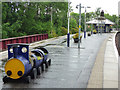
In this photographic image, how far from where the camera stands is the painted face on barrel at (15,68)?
9.69 metres

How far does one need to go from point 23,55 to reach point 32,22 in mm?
29551

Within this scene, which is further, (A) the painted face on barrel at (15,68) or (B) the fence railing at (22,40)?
(B) the fence railing at (22,40)

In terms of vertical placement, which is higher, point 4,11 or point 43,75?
point 4,11

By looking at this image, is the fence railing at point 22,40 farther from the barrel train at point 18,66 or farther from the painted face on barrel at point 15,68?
the painted face on barrel at point 15,68

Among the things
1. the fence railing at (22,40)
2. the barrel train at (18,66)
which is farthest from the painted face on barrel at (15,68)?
the fence railing at (22,40)

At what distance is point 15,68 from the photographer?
32.1 ft

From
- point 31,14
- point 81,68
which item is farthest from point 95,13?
point 81,68

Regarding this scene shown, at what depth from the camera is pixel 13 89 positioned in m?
9.01

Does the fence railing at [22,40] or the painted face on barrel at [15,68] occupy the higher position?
the fence railing at [22,40]

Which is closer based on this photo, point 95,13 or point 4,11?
point 4,11

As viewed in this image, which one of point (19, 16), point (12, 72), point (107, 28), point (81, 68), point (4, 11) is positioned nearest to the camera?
point (12, 72)

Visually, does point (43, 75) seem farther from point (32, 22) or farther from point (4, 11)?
point (32, 22)

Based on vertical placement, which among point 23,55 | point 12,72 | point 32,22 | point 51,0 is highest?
point 51,0

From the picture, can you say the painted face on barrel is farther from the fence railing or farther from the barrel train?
the fence railing
